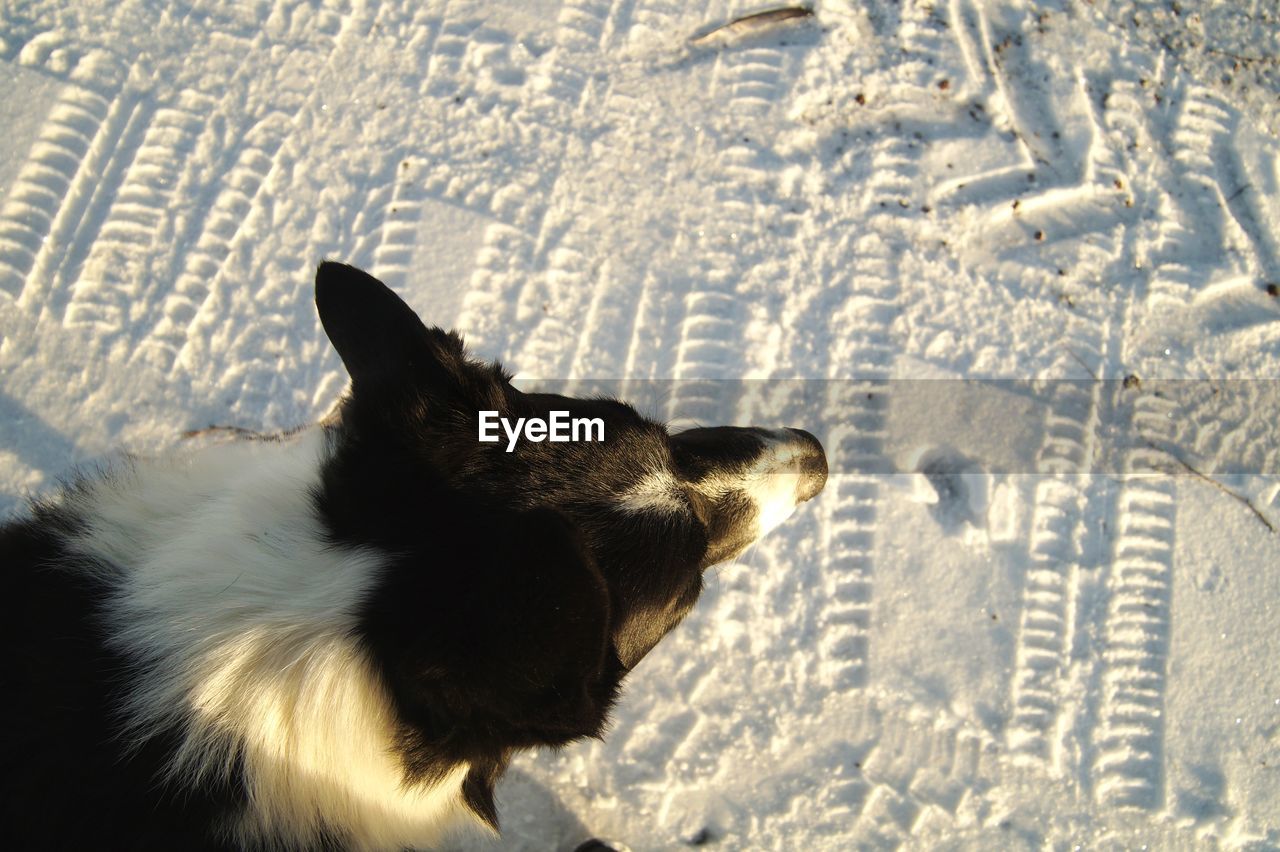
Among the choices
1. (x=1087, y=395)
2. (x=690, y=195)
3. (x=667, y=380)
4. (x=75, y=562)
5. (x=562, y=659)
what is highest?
(x=690, y=195)

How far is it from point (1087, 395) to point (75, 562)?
3.71 meters

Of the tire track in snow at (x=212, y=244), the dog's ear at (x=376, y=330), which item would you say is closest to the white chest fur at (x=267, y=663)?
the dog's ear at (x=376, y=330)

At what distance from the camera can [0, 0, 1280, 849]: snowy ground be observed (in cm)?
315

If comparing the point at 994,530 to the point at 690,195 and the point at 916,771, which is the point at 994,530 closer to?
the point at 916,771

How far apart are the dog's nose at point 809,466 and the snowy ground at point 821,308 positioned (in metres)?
0.45

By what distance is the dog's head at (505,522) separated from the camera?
144 centimetres

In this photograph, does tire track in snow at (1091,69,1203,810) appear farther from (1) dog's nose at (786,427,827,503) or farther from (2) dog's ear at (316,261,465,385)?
(2) dog's ear at (316,261,465,385)

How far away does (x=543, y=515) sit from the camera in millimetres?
1460

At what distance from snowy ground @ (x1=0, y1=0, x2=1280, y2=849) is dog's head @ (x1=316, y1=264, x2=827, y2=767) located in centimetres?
99

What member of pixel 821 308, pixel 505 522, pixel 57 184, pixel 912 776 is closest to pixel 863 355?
pixel 821 308

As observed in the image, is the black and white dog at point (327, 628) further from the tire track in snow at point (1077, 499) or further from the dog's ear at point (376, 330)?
the tire track in snow at point (1077, 499)

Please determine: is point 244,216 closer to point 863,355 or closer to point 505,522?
point 505,522

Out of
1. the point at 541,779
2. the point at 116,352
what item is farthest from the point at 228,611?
the point at 116,352

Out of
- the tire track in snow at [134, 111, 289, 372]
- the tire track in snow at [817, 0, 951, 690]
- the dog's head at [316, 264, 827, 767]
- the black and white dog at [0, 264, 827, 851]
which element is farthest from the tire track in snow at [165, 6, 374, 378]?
the tire track in snow at [817, 0, 951, 690]
